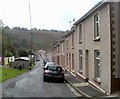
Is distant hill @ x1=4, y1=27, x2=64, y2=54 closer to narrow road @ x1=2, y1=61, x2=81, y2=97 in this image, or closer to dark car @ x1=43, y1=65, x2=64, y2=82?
dark car @ x1=43, y1=65, x2=64, y2=82

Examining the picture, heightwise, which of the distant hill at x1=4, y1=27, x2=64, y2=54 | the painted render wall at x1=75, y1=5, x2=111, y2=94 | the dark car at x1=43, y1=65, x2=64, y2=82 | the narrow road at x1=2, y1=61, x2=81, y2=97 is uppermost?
the distant hill at x1=4, y1=27, x2=64, y2=54

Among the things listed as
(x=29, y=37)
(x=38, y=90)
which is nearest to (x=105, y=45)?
(x=38, y=90)

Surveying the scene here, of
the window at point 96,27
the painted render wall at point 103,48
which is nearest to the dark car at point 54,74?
the painted render wall at point 103,48

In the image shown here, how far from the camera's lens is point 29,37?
401 feet

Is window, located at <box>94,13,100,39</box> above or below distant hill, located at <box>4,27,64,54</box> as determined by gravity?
below

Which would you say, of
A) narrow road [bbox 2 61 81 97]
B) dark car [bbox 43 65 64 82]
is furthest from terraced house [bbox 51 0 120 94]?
dark car [bbox 43 65 64 82]

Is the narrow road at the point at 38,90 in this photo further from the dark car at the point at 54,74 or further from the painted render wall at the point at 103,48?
the dark car at the point at 54,74

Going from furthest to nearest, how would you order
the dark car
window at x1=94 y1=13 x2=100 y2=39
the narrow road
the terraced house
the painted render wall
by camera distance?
the dark car
window at x1=94 y1=13 x2=100 y2=39
the narrow road
the painted render wall
the terraced house

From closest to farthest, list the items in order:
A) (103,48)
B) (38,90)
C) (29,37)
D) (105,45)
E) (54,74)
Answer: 1. (105,45)
2. (103,48)
3. (38,90)
4. (54,74)
5. (29,37)

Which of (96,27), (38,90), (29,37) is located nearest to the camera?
(38,90)

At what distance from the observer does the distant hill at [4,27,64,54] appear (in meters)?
109

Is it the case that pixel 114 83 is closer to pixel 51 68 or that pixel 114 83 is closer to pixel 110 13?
pixel 110 13

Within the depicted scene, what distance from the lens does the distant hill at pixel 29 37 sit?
108875mm

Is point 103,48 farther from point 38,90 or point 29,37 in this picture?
point 29,37
